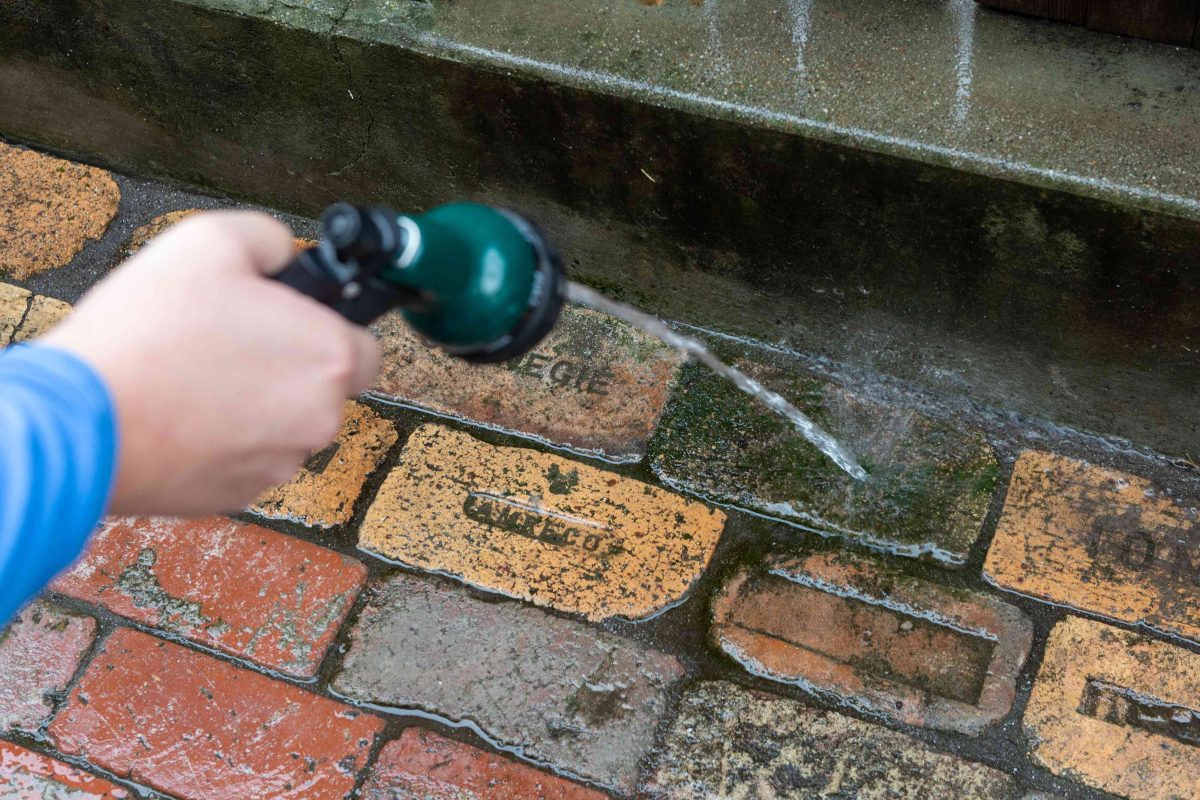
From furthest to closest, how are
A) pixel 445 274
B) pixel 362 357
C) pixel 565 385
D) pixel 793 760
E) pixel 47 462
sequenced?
pixel 565 385 < pixel 793 760 < pixel 445 274 < pixel 362 357 < pixel 47 462

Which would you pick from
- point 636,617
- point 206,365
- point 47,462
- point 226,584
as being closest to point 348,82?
point 226,584

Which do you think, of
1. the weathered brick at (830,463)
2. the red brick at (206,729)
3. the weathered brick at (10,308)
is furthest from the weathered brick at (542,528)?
the weathered brick at (10,308)

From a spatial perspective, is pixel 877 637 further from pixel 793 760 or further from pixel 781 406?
pixel 781 406

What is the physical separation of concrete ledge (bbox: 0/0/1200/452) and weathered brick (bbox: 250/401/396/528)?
2.00 feet

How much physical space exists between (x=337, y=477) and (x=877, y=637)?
1.24m

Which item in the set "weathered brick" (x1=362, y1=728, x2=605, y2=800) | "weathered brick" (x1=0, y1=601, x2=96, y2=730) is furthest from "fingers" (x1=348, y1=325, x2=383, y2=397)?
"weathered brick" (x1=0, y1=601, x2=96, y2=730)

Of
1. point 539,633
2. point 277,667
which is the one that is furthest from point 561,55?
point 277,667

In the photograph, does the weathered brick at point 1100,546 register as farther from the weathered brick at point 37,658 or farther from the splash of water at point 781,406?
the weathered brick at point 37,658

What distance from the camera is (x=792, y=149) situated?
85.7 inches

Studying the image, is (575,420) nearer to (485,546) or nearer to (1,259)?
(485,546)

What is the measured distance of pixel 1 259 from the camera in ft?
9.68

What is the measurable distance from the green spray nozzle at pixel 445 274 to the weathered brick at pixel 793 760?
1.05 meters

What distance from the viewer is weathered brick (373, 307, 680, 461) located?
253 centimetres

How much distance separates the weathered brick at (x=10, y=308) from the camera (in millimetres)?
2785
